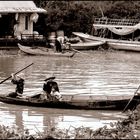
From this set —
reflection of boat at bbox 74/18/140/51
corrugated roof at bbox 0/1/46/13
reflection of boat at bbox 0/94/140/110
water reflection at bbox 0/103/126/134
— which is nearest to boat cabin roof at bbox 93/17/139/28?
reflection of boat at bbox 74/18/140/51

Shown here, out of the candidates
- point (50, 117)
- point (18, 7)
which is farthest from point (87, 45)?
point (50, 117)

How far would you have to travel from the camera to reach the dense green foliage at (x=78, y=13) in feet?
144

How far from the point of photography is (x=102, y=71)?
30078mm

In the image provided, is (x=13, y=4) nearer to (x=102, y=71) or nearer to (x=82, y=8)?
(x=82, y=8)

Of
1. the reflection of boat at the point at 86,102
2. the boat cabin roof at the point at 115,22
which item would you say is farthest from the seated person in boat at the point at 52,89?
the boat cabin roof at the point at 115,22

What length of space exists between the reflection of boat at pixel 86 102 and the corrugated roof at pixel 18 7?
20233 mm

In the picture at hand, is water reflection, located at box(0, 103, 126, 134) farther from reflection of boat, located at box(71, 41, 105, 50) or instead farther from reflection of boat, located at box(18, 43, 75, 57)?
reflection of boat, located at box(71, 41, 105, 50)

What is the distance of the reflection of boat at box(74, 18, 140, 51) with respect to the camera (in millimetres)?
39719

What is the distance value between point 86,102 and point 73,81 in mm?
6558

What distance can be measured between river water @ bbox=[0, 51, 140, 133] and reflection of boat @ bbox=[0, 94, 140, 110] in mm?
185

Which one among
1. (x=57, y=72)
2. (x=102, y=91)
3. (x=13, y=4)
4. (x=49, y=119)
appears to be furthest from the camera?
(x=13, y=4)

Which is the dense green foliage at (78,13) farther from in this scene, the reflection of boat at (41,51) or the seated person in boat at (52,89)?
the seated person in boat at (52,89)

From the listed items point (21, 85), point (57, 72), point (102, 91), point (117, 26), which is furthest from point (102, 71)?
point (117, 26)

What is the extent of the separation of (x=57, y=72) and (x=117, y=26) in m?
12.8
